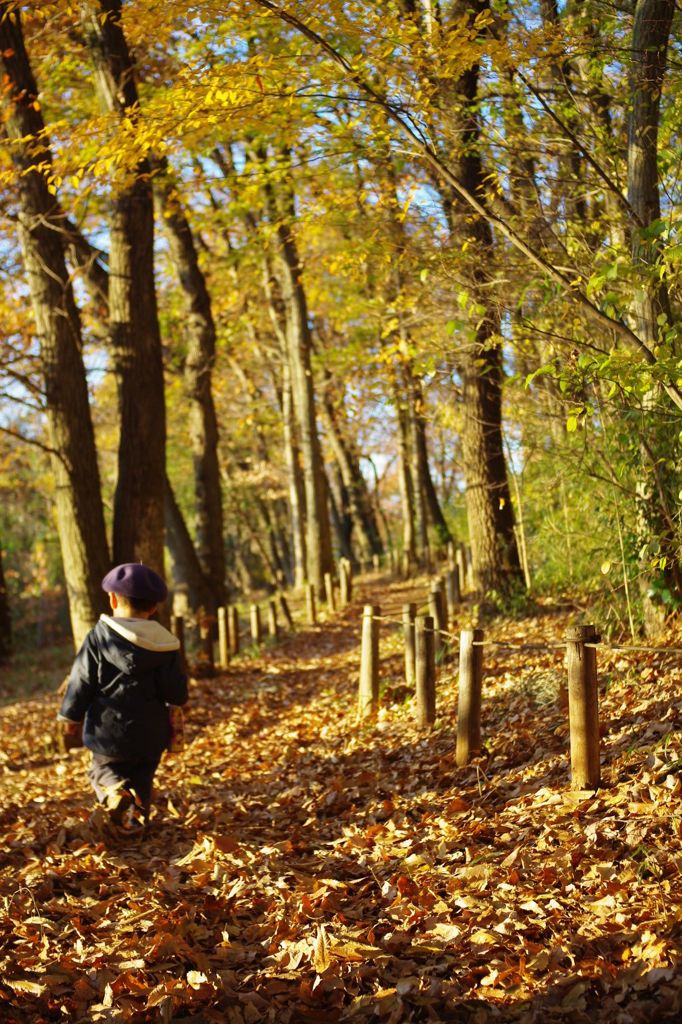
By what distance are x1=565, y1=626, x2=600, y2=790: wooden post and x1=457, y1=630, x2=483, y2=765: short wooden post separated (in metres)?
1.34

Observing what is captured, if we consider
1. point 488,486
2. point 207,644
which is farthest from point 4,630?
point 488,486

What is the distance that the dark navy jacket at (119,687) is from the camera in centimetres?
643

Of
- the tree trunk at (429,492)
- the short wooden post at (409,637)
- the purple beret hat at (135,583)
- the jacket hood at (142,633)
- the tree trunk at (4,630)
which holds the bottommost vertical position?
the tree trunk at (4,630)

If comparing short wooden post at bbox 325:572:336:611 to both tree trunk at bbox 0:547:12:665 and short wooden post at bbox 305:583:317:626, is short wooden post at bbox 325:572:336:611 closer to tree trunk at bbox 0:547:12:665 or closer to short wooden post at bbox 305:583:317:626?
short wooden post at bbox 305:583:317:626

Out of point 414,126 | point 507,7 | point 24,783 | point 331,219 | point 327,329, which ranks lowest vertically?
point 24,783

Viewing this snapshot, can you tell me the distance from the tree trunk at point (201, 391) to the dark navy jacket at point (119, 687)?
10.7 meters

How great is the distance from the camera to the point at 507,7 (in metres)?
8.41

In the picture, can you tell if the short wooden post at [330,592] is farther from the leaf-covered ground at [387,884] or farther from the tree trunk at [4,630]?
the leaf-covered ground at [387,884]

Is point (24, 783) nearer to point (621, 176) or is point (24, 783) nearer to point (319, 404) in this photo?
point (621, 176)

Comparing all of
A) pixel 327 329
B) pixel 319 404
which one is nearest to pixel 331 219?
pixel 319 404

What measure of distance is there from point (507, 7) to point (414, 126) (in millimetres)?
2411

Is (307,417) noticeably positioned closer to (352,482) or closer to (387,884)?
(352,482)

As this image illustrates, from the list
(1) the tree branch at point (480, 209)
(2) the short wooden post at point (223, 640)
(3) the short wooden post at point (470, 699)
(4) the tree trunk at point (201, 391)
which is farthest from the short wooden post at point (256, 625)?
(1) the tree branch at point (480, 209)

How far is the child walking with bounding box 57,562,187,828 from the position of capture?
6434 mm
